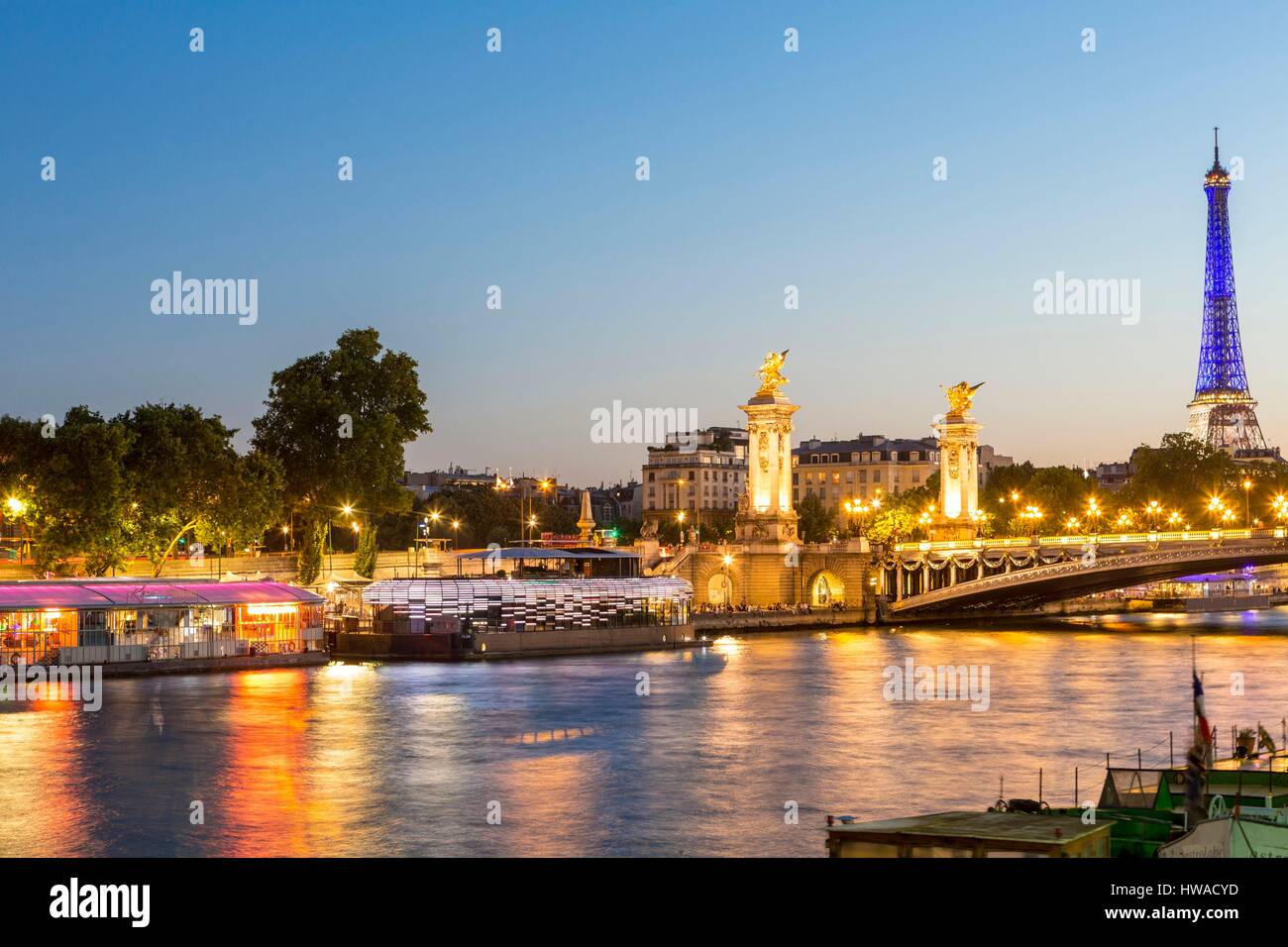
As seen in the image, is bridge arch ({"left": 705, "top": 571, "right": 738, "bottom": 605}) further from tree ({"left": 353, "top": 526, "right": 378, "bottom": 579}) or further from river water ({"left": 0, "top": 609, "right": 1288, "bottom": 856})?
river water ({"left": 0, "top": 609, "right": 1288, "bottom": 856})

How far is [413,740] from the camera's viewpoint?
39250 millimetres

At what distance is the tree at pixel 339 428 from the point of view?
76188 mm

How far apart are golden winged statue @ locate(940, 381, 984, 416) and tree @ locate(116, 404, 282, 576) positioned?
191 feet

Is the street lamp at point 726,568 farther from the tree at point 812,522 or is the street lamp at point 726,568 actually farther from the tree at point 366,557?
the tree at point 812,522

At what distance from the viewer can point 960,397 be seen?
11388 cm

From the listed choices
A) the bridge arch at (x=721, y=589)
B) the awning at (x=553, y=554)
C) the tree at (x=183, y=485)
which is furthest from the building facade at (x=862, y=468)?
the tree at (x=183, y=485)

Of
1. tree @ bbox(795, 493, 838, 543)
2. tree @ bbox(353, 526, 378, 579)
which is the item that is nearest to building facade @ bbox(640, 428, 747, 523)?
tree @ bbox(795, 493, 838, 543)

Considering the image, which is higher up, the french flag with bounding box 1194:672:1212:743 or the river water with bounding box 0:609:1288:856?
the french flag with bounding box 1194:672:1212:743

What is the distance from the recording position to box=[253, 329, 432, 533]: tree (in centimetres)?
7619

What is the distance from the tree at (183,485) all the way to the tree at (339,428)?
6.85 meters

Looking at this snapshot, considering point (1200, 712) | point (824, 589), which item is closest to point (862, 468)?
point (824, 589)

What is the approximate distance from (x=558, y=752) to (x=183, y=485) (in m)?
33.7

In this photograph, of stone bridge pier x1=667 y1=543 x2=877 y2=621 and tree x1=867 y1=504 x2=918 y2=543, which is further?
tree x1=867 y1=504 x2=918 y2=543

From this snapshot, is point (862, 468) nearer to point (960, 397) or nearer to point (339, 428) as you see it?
point (960, 397)
